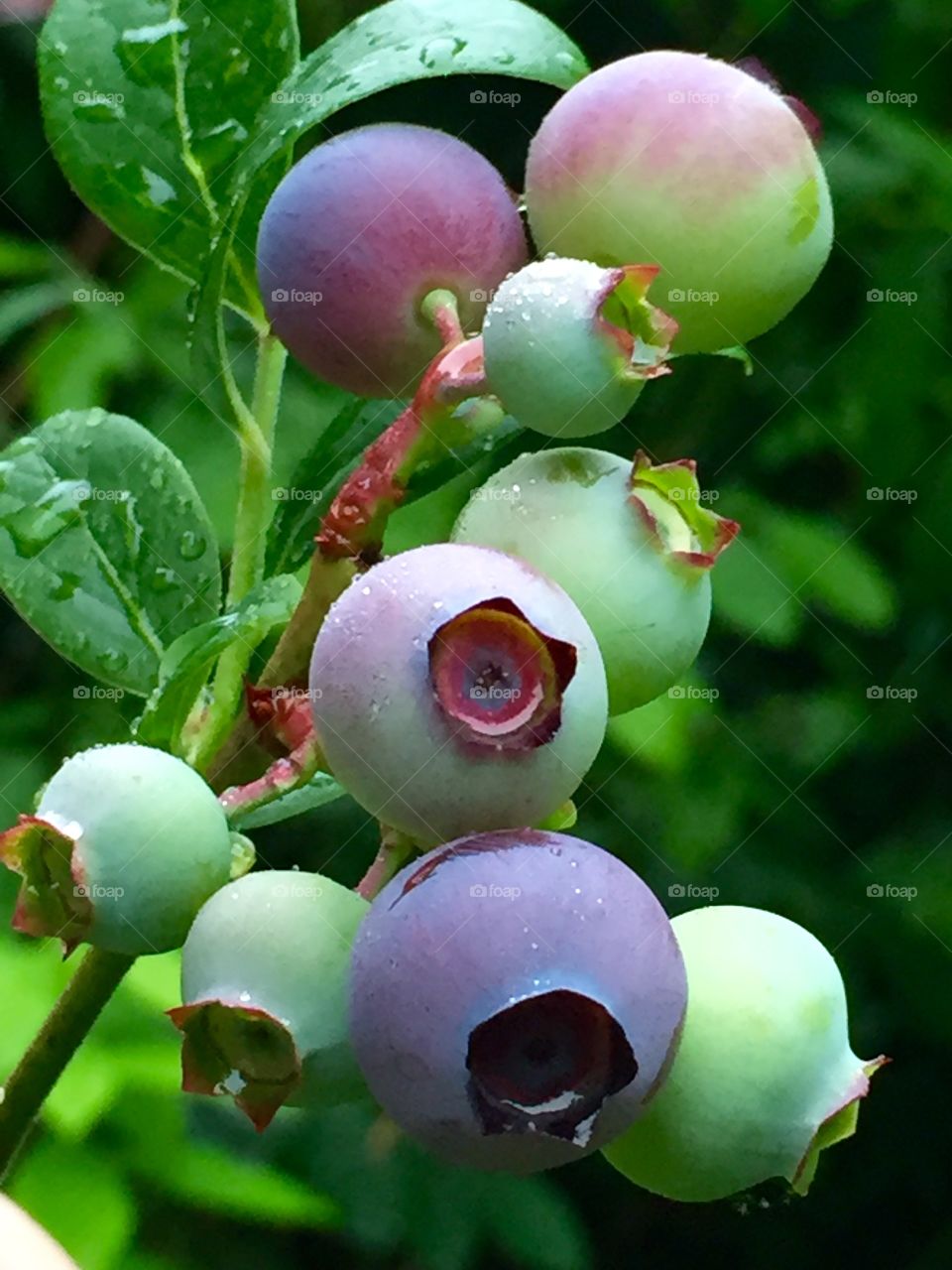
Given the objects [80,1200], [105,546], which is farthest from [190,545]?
[80,1200]

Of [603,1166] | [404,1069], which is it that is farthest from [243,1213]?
[404,1069]

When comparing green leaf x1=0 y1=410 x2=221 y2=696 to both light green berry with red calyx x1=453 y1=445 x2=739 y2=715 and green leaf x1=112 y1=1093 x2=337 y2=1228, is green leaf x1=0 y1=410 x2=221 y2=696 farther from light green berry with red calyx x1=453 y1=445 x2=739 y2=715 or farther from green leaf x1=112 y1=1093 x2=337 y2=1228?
green leaf x1=112 y1=1093 x2=337 y2=1228

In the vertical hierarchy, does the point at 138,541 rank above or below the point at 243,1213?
above

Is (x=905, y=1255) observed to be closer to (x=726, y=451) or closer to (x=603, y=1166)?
(x=603, y=1166)

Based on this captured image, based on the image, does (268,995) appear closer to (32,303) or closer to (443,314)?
(443,314)

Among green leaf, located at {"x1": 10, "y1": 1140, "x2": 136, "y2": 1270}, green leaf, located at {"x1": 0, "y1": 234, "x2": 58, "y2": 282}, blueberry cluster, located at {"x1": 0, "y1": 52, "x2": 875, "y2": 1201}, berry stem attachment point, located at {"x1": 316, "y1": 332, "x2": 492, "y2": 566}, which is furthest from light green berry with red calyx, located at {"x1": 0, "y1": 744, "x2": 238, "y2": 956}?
green leaf, located at {"x1": 0, "y1": 234, "x2": 58, "y2": 282}
